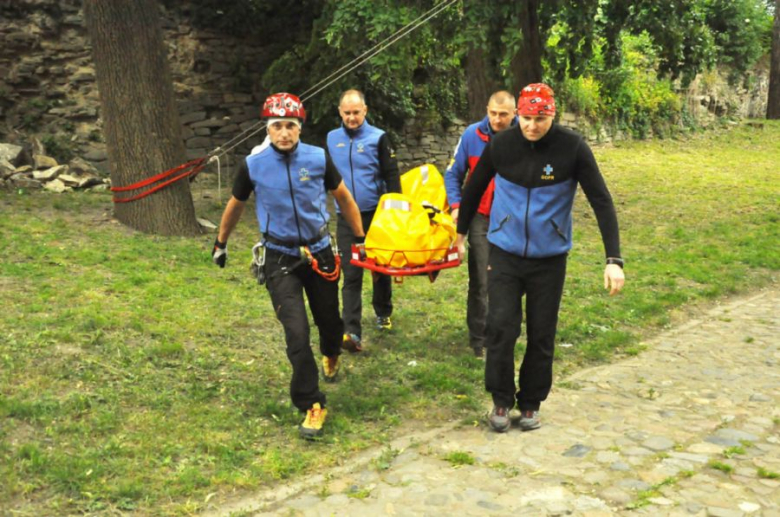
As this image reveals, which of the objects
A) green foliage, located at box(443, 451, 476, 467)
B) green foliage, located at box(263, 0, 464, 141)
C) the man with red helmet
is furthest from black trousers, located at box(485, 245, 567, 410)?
green foliage, located at box(263, 0, 464, 141)

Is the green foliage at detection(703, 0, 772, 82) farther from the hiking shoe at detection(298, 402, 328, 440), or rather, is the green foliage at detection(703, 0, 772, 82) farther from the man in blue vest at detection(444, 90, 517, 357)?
the hiking shoe at detection(298, 402, 328, 440)

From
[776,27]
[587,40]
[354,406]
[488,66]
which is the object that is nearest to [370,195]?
[354,406]

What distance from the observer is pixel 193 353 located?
21.6 feet

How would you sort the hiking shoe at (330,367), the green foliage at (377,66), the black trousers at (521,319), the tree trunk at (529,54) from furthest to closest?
Answer: the tree trunk at (529,54)
the green foliage at (377,66)
the hiking shoe at (330,367)
the black trousers at (521,319)

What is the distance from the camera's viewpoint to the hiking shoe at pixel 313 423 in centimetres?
530

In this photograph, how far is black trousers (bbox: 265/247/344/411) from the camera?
533 centimetres

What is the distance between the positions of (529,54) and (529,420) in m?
7.46

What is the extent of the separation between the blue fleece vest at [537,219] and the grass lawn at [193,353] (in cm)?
130

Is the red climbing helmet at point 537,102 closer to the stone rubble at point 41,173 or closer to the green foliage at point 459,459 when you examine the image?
the green foliage at point 459,459

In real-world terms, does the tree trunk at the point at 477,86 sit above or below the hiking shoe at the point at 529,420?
above

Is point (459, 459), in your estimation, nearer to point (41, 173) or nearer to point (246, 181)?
point (246, 181)

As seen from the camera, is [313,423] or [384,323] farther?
[384,323]

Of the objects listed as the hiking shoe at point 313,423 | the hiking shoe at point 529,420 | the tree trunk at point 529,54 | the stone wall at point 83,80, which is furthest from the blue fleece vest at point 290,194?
the stone wall at point 83,80

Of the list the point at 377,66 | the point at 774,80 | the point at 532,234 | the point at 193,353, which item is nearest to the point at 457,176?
the point at 532,234
